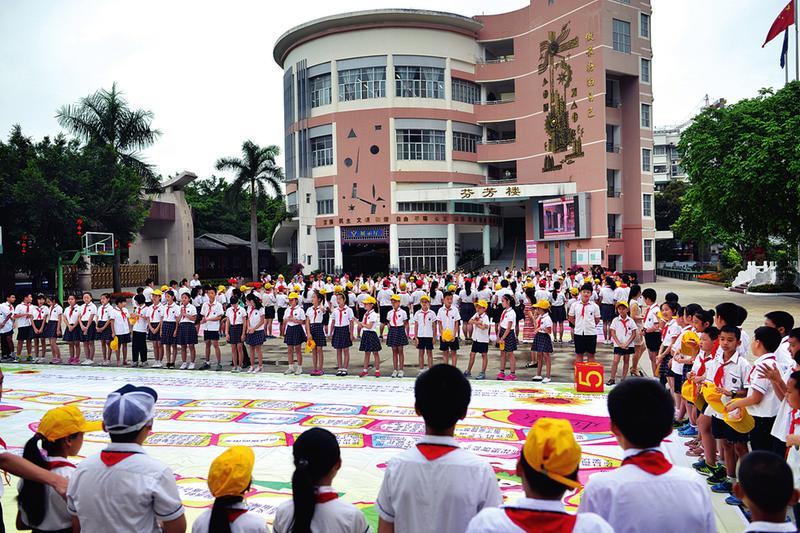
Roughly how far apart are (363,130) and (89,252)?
19764 millimetres

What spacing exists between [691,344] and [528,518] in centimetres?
531

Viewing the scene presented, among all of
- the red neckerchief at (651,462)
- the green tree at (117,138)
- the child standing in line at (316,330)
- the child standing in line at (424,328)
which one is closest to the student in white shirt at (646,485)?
the red neckerchief at (651,462)

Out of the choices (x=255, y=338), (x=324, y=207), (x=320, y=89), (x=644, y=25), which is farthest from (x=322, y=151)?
(x=255, y=338)

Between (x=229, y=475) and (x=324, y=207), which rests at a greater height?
(x=324, y=207)

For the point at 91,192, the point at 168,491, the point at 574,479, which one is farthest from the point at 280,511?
the point at 91,192

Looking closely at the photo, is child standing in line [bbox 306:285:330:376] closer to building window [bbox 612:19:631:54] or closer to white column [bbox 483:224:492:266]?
white column [bbox 483:224:492:266]

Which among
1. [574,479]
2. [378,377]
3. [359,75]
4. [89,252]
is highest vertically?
[359,75]

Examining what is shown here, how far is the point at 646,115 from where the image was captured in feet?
122

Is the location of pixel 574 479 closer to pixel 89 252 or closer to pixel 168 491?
pixel 168 491

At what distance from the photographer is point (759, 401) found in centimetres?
499

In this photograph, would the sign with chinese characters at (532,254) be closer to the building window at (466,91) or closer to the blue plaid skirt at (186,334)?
the building window at (466,91)

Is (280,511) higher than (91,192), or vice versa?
(91,192)

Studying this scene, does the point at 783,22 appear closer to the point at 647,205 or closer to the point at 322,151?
the point at 647,205

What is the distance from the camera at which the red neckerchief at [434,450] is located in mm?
2797
